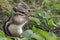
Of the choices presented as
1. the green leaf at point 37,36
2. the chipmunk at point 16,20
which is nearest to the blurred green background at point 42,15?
the chipmunk at point 16,20

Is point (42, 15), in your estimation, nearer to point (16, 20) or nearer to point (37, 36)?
point (16, 20)

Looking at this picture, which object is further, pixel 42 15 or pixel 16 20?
pixel 42 15

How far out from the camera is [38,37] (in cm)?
175

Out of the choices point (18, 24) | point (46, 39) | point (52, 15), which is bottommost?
point (46, 39)

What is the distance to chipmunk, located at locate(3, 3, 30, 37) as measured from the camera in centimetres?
208

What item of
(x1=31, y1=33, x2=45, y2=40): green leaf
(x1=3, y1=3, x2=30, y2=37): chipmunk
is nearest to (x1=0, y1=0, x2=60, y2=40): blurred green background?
(x1=3, y1=3, x2=30, y2=37): chipmunk

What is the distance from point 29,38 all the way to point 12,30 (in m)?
0.39

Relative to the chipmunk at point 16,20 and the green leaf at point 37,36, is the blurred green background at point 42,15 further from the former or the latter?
the green leaf at point 37,36

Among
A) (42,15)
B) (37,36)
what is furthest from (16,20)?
(42,15)

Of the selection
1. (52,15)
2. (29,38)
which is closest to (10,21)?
(29,38)

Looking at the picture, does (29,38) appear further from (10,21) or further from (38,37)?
(10,21)

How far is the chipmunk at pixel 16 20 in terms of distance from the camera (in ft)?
6.81

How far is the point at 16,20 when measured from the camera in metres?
2.11

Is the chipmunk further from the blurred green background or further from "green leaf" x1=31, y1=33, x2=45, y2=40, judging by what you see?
"green leaf" x1=31, y1=33, x2=45, y2=40
